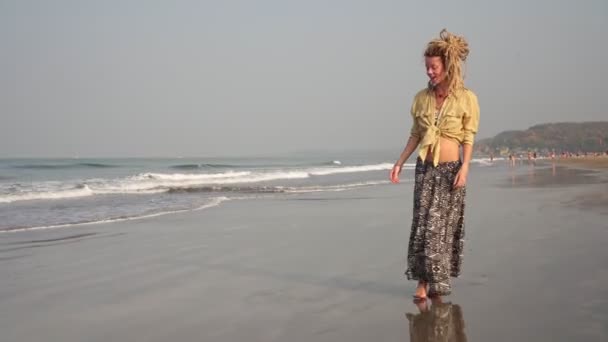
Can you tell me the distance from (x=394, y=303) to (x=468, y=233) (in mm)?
3606

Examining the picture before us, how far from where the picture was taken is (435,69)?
12.4ft

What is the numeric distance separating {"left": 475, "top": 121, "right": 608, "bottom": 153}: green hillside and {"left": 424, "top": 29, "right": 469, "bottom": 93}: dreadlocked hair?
115 m

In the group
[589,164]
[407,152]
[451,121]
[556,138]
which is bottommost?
[589,164]

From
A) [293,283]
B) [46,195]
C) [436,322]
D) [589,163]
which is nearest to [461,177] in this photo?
[436,322]

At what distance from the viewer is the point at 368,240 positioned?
22.5ft

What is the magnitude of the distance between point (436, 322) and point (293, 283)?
1550 mm

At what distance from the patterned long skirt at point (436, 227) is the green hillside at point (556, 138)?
115 metres

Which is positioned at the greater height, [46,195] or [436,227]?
[436,227]

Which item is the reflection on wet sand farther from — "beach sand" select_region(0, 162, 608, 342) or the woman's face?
the woman's face

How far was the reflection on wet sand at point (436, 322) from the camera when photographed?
126 inches

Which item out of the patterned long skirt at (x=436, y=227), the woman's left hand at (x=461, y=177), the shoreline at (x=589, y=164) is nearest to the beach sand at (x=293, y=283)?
the patterned long skirt at (x=436, y=227)

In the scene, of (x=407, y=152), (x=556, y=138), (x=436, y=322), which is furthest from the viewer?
(x=556, y=138)

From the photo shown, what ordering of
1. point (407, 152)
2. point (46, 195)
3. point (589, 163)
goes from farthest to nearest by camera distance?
1. point (589, 163)
2. point (46, 195)
3. point (407, 152)

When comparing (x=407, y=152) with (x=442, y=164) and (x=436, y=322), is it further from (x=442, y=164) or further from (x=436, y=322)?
(x=436, y=322)
